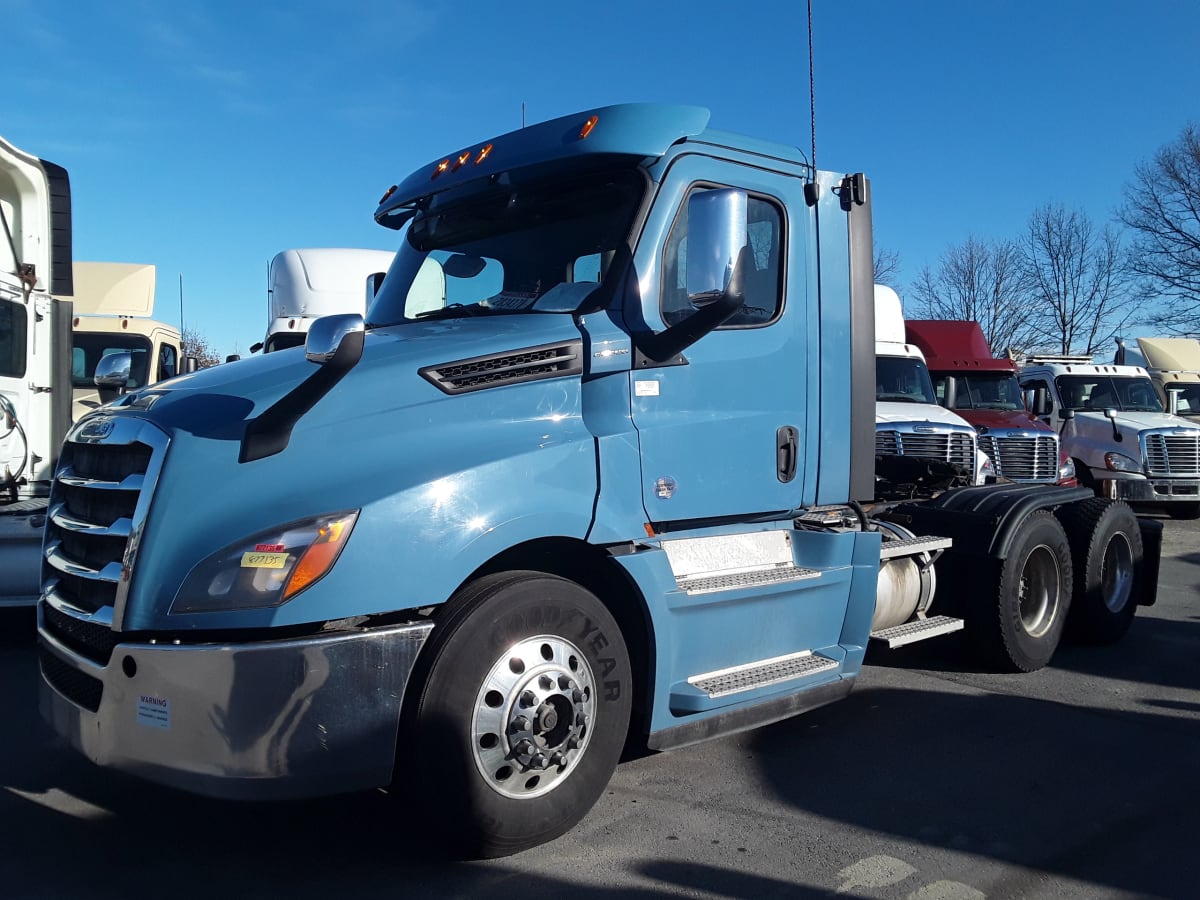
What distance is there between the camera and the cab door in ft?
14.0

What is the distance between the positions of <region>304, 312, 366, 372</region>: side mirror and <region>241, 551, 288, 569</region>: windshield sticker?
0.66 m

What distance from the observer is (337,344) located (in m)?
3.43

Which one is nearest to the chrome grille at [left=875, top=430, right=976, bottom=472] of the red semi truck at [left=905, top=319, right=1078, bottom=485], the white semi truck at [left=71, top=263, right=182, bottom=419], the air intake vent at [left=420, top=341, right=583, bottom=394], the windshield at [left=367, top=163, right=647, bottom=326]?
the red semi truck at [left=905, top=319, right=1078, bottom=485]

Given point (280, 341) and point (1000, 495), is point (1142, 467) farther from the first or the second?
point (280, 341)

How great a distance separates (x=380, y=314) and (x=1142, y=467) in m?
14.8

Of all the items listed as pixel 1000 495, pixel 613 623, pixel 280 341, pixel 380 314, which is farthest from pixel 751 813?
pixel 280 341

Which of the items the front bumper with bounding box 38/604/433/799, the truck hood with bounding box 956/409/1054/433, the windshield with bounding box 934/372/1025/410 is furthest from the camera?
the windshield with bounding box 934/372/1025/410

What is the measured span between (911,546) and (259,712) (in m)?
4.05

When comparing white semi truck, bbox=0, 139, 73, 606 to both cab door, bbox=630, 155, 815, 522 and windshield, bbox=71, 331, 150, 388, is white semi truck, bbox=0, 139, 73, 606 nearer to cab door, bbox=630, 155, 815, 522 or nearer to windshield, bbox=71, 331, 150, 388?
windshield, bbox=71, 331, 150, 388

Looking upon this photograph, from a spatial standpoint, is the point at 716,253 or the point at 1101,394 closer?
the point at 716,253

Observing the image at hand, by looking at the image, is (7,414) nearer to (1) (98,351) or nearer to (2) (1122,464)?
(1) (98,351)

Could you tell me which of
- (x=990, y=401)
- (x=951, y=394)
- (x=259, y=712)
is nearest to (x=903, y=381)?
(x=951, y=394)

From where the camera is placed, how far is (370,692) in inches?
132

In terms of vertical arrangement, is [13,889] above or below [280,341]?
below
